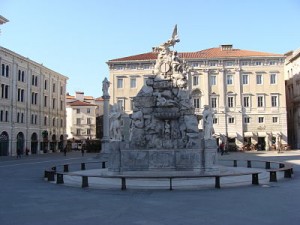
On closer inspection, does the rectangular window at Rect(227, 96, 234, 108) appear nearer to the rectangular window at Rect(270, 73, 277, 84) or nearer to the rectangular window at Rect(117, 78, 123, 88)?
the rectangular window at Rect(270, 73, 277, 84)

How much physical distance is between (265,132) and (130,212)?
5169 centimetres

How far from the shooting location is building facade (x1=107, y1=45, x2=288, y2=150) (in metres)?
57.8

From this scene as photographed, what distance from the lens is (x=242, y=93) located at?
5928 cm

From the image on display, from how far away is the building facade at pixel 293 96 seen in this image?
57.6m

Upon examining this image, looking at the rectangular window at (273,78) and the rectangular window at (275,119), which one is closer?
the rectangular window at (275,119)

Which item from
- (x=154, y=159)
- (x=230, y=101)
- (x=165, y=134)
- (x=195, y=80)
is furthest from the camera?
(x=195, y=80)

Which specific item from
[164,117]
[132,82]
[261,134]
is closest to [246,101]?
[261,134]

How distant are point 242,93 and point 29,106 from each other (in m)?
33.2

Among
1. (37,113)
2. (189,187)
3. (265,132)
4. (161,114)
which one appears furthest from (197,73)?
(189,187)

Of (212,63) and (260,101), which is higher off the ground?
(212,63)

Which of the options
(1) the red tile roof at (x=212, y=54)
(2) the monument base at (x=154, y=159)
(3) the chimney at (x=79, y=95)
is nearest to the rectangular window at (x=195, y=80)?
(1) the red tile roof at (x=212, y=54)

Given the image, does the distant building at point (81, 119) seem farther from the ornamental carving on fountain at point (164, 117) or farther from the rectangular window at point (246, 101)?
the ornamental carving on fountain at point (164, 117)

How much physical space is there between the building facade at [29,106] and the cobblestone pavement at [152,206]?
1497 inches

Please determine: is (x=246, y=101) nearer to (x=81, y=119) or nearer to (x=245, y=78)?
(x=245, y=78)
